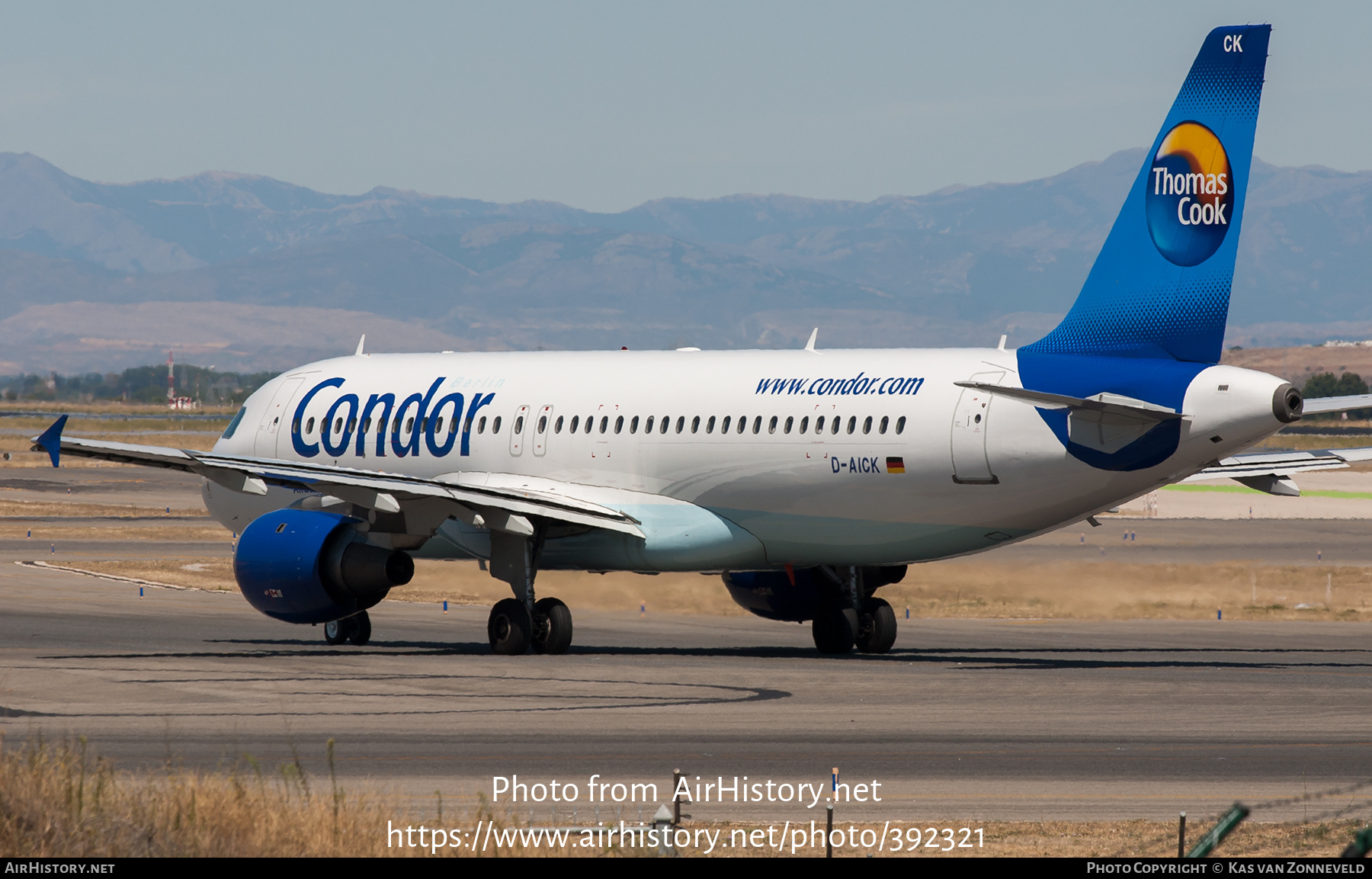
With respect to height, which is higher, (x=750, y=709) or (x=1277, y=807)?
(x=1277, y=807)

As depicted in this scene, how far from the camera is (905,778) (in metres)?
18.1

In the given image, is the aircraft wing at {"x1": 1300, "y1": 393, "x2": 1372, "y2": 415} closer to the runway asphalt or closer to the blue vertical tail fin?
the blue vertical tail fin

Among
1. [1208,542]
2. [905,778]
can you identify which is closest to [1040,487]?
[905,778]

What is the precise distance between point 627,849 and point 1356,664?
1984cm

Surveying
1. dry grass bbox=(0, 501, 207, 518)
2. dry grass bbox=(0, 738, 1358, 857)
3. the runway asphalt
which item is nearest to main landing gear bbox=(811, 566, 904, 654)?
the runway asphalt

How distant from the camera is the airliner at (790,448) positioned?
26.6 meters

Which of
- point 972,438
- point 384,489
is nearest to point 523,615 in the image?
point 384,489

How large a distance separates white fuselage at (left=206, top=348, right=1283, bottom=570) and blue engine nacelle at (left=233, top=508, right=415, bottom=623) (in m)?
1.85

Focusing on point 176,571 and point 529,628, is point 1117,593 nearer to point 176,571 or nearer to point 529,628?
point 529,628

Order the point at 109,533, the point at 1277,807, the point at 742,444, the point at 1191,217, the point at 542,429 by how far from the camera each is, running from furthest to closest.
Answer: the point at 109,533 → the point at 542,429 → the point at 742,444 → the point at 1191,217 → the point at 1277,807

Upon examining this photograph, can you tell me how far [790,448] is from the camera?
2983cm

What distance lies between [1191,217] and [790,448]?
282 inches

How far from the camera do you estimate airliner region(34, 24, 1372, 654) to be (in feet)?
87.4

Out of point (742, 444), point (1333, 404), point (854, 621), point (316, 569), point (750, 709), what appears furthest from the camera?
point (854, 621)
